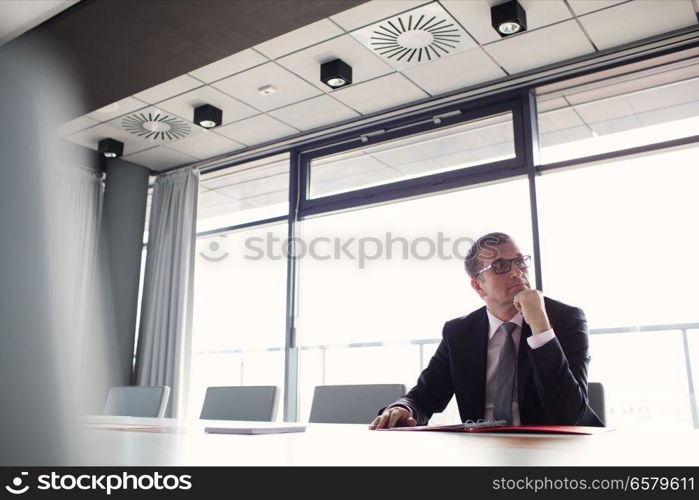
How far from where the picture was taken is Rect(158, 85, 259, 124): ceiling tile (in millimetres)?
4535

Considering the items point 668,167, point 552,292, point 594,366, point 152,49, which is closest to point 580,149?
point 668,167

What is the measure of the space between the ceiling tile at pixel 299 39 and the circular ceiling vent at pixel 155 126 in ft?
4.24

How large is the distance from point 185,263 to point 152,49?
2.54 m

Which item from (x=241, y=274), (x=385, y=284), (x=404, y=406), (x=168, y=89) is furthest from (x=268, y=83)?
(x=404, y=406)

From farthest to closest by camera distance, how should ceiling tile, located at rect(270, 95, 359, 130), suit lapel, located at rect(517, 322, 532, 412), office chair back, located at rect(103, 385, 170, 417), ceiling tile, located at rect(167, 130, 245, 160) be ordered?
ceiling tile, located at rect(167, 130, 245, 160) < ceiling tile, located at rect(270, 95, 359, 130) < office chair back, located at rect(103, 385, 170, 417) < suit lapel, located at rect(517, 322, 532, 412)

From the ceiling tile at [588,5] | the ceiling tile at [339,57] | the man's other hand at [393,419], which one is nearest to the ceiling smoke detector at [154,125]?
the ceiling tile at [339,57]

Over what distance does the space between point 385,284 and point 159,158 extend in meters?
2.45

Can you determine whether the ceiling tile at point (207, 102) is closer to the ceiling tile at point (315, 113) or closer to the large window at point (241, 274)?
the ceiling tile at point (315, 113)

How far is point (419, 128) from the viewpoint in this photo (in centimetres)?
483

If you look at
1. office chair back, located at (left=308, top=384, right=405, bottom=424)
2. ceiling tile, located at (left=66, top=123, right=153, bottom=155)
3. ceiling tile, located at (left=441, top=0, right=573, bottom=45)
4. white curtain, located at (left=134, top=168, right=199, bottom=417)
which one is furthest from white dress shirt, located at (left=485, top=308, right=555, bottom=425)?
ceiling tile, located at (left=66, top=123, right=153, bottom=155)

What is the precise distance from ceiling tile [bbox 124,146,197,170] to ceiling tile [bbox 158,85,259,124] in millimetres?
834

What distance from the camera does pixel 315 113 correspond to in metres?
4.84

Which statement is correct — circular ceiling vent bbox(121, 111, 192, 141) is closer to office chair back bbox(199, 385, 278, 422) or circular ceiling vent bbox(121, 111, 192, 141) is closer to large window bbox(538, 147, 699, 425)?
office chair back bbox(199, 385, 278, 422)

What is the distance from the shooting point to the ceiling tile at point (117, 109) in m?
4.63
